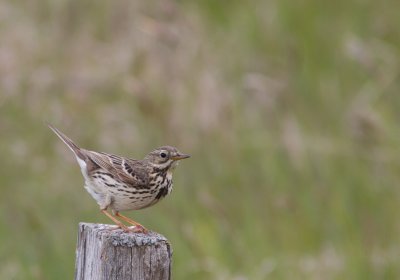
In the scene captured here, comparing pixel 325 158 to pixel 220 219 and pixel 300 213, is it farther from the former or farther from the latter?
pixel 220 219

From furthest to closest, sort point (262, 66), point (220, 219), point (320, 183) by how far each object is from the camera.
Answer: point (262, 66), point (320, 183), point (220, 219)

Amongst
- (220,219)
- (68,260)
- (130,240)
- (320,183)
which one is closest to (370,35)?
(320,183)

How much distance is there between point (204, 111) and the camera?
30.5 feet

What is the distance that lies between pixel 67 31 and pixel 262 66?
2.14 m

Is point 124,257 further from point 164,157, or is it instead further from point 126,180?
point 164,157

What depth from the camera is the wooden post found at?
482 centimetres

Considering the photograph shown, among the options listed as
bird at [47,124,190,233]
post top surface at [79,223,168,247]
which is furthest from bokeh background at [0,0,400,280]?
post top surface at [79,223,168,247]

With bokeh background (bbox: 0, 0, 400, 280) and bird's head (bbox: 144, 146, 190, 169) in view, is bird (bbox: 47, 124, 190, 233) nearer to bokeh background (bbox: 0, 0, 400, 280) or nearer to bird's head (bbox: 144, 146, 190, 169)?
bird's head (bbox: 144, 146, 190, 169)

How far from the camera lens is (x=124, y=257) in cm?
485

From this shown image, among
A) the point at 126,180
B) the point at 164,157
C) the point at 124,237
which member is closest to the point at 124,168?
the point at 126,180

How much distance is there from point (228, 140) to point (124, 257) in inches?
171

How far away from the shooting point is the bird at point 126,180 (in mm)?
6000

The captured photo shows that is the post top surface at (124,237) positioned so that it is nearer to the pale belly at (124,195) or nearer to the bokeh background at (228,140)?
the pale belly at (124,195)

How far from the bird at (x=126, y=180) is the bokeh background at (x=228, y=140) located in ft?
4.31
